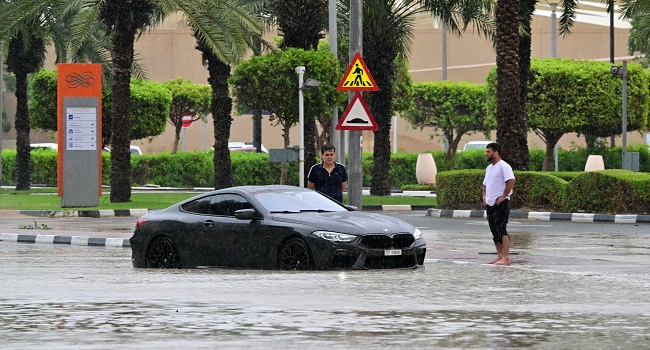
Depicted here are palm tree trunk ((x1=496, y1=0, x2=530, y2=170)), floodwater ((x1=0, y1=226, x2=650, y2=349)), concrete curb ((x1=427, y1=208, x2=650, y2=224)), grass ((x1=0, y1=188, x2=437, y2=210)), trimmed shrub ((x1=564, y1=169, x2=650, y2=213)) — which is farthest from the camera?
grass ((x1=0, y1=188, x2=437, y2=210))

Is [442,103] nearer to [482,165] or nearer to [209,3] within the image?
[482,165]

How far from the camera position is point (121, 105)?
39.8 metres

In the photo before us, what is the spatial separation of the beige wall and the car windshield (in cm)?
7021

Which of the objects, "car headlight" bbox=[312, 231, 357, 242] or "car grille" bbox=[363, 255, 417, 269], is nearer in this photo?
"car headlight" bbox=[312, 231, 357, 242]

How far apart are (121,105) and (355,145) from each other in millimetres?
17587

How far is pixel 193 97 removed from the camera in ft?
237

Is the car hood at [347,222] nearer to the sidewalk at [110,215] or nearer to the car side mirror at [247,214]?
the car side mirror at [247,214]

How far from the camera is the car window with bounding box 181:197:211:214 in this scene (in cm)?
1811

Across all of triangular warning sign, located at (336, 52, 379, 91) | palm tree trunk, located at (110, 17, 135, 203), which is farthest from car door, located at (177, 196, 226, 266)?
palm tree trunk, located at (110, 17, 135, 203)

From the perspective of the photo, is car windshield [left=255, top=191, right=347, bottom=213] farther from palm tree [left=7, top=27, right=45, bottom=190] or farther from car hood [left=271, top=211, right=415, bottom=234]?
palm tree [left=7, top=27, right=45, bottom=190]

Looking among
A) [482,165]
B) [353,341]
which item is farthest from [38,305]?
[482,165]

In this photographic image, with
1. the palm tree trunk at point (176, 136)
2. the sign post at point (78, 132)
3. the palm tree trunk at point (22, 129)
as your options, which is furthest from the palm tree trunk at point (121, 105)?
the palm tree trunk at point (176, 136)

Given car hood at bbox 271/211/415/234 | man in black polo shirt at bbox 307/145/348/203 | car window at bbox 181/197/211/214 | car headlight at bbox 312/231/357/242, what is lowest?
car headlight at bbox 312/231/357/242

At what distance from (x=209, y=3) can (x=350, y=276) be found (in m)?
24.7
